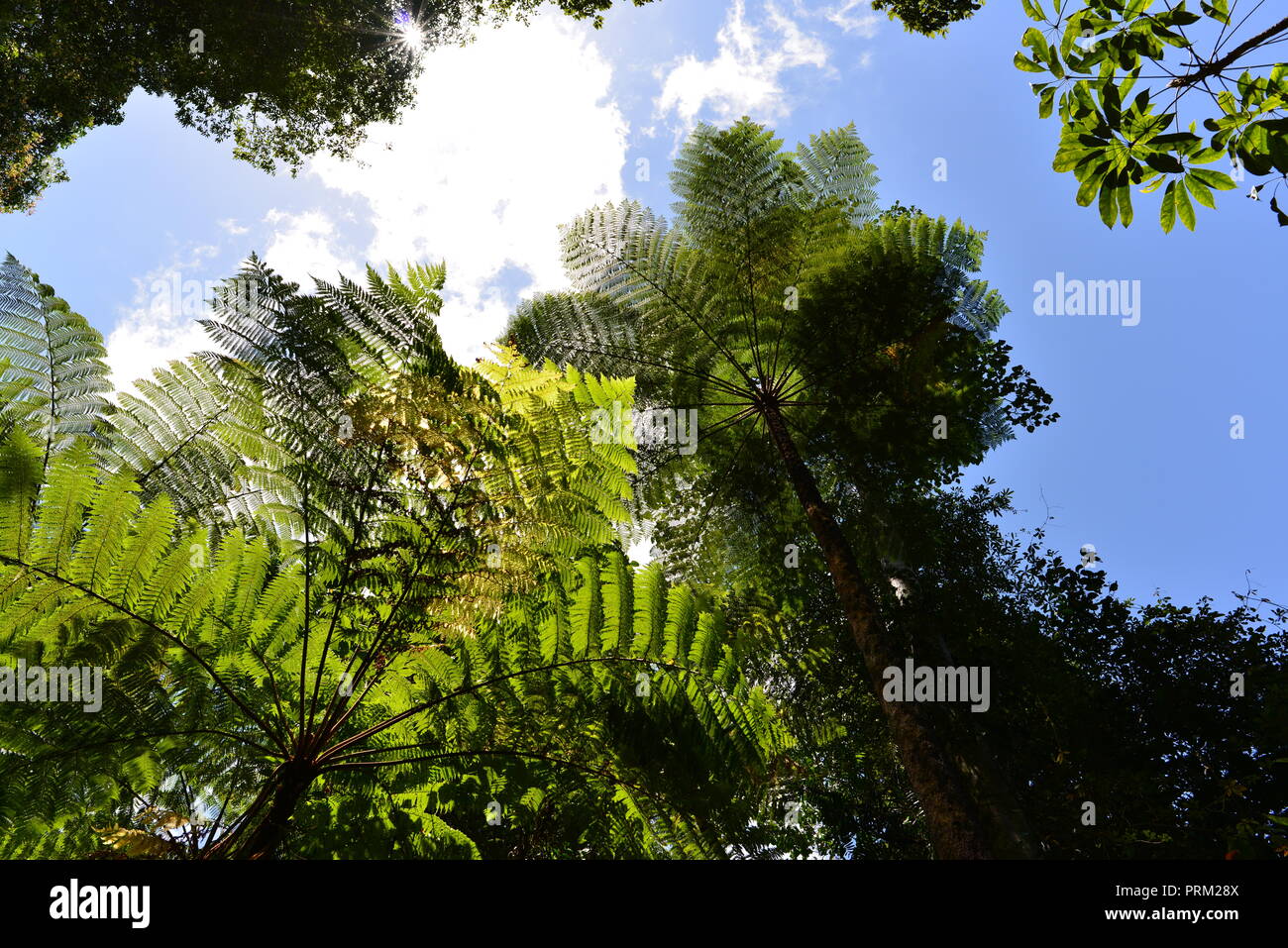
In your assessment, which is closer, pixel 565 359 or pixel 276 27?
pixel 565 359

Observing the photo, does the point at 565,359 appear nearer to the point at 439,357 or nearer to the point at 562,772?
the point at 439,357

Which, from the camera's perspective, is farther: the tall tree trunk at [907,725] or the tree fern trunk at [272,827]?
the tall tree trunk at [907,725]

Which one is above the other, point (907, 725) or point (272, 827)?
point (272, 827)

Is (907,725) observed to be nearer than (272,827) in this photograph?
No

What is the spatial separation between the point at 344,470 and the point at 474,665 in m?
0.82

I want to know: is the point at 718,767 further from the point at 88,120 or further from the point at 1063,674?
the point at 88,120

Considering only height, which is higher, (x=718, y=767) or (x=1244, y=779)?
(x=718, y=767)

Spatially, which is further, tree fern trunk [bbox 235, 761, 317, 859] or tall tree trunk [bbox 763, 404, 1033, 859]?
tall tree trunk [bbox 763, 404, 1033, 859]

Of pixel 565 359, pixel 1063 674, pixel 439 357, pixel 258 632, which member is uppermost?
pixel 565 359

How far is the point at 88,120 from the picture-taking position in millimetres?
12172

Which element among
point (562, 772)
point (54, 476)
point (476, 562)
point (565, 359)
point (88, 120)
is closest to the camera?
point (54, 476)
